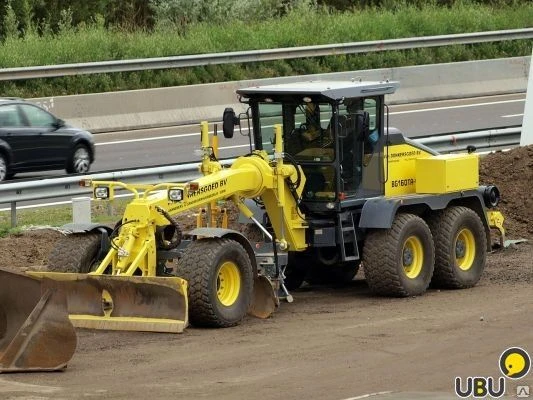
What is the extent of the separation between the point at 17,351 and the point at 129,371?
0.92 meters

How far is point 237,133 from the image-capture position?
96.1 feet

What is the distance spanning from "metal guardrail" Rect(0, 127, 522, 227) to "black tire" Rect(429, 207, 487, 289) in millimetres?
2584

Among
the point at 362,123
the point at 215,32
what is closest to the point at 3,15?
the point at 215,32

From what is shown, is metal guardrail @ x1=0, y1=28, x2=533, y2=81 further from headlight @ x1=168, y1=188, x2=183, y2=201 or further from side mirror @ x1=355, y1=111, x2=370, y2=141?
headlight @ x1=168, y1=188, x2=183, y2=201

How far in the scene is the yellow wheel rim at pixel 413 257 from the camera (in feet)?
48.3

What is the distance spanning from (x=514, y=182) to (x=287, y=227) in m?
6.89

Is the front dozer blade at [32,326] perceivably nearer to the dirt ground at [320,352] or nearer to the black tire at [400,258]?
the dirt ground at [320,352]

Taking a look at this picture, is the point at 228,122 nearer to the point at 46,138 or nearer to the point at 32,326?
the point at 32,326

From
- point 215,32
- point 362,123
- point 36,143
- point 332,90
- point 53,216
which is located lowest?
point 53,216

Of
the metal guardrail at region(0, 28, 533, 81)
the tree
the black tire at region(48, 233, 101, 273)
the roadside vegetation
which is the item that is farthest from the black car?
the tree

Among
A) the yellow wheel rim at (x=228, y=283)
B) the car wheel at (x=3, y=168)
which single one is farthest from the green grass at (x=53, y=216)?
the yellow wheel rim at (x=228, y=283)

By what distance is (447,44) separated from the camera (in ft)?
113

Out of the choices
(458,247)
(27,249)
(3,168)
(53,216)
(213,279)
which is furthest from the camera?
(3,168)

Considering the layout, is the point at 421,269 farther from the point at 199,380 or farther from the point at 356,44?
the point at 356,44
